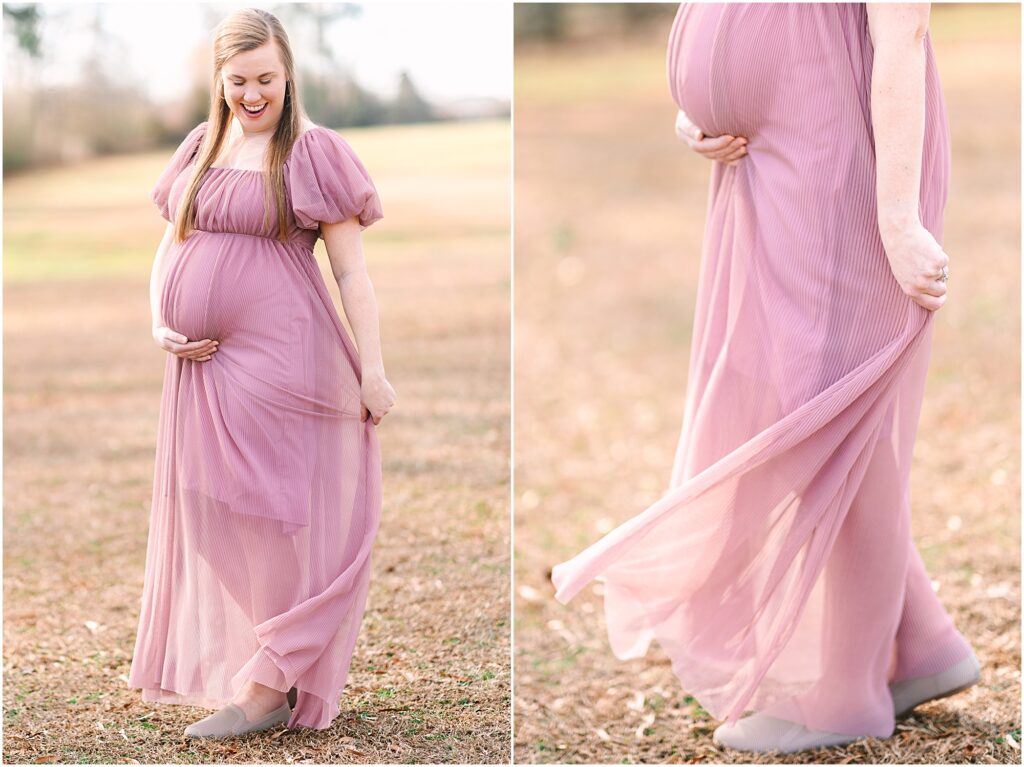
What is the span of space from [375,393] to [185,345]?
0.47m

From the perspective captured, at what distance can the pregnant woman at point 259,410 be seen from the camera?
9.40ft

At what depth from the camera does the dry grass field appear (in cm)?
324

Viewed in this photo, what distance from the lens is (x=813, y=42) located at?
284 centimetres

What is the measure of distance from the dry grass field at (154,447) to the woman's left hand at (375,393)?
481 millimetres

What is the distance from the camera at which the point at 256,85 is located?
2820mm

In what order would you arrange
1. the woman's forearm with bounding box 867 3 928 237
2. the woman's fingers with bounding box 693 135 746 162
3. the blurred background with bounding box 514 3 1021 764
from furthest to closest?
the blurred background with bounding box 514 3 1021 764 < the woman's fingers with bounding box 693 135 746 162 < the woman's forearm with bounding box 867 3 928 237

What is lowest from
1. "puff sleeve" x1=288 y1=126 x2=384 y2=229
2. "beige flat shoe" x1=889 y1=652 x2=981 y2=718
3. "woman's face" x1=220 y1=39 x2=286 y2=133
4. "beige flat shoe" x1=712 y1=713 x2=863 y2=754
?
"beige flat shoe" x1=712 y1=713 x2=863 y2=754

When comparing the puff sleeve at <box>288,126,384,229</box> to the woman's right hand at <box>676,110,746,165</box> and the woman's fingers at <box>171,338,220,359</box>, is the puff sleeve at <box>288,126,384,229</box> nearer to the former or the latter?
the woman's fingers at <box>171,338,220,359</box>

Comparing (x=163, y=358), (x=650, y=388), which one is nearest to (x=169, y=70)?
(x=163, y=358)

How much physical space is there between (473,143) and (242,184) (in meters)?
9.10

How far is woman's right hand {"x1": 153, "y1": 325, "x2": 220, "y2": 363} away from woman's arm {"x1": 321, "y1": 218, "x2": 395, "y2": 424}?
0.34 m

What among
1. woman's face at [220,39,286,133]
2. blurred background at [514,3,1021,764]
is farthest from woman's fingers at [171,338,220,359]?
blurred background at [514,3,1021,764]

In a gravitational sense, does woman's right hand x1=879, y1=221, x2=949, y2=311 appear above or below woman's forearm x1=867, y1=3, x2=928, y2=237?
below

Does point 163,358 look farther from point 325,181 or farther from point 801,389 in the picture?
point 801,389
